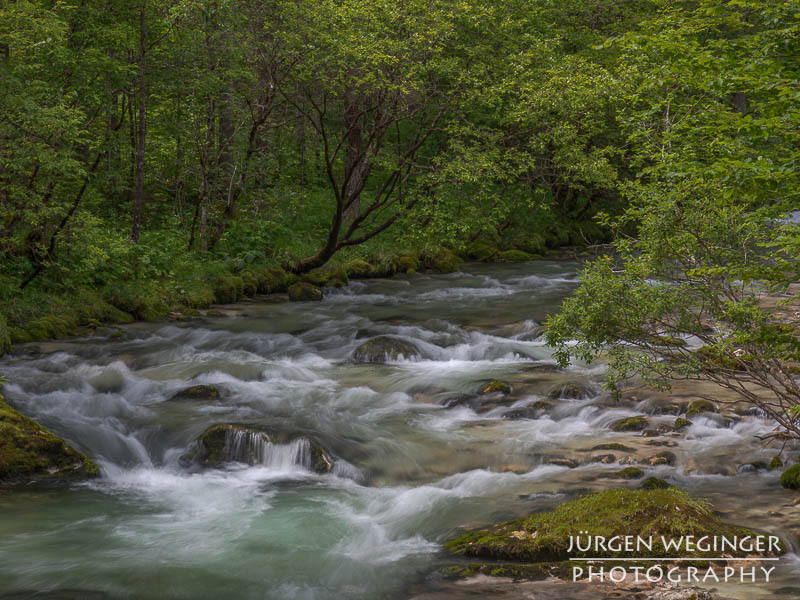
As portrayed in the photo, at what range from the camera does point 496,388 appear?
11594 millimetres

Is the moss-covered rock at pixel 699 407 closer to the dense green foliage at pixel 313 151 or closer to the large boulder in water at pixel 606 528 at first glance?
the dense green foliage at pixel 313 151

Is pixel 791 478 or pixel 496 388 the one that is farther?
pixel 496 388

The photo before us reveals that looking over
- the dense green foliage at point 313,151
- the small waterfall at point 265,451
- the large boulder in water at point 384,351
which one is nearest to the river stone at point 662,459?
the dense green foliage at point 313,151

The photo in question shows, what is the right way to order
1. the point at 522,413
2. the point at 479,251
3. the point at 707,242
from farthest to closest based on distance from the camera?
1. the point at 479,251
2. the point at 522,413
3. the point at 707,242

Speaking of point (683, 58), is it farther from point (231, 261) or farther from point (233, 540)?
point (231, 261)

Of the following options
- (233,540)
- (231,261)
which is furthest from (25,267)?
(233,540)

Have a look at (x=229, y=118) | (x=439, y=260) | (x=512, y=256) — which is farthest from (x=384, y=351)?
(x=512, y=256)

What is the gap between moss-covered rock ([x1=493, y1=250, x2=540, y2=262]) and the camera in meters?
27.2

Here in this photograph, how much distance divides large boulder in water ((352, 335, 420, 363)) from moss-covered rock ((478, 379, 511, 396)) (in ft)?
8.97

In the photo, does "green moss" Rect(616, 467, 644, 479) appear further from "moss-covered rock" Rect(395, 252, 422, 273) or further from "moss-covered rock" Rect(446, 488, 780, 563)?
"moss-covered rock" Rect(395, 252, 422, 273)

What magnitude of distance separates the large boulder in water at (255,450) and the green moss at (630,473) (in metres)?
3.61

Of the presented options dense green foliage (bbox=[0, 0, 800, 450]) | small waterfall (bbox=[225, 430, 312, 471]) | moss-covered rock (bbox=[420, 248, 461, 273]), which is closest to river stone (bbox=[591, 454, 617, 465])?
dense green foliage (bbox=[0, 0, 800, 450])

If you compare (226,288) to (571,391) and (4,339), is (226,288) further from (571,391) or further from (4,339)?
(571,391)

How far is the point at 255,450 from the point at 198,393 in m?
2.90
